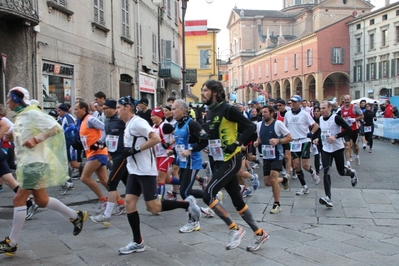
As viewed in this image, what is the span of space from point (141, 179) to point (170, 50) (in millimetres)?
22748

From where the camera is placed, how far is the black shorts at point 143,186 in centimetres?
499

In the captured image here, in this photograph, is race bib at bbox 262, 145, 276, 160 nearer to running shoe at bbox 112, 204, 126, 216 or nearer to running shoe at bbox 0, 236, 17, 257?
running shoe at bbox 112, 204, 126, 216

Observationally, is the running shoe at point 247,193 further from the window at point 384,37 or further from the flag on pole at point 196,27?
the window at point 384,37

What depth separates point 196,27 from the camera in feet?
65.8

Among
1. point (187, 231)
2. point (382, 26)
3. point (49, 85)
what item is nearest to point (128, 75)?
point (49, 85)

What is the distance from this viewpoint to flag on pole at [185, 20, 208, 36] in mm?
20031

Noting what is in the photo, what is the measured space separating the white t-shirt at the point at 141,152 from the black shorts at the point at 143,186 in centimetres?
5

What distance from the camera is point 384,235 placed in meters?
5.65

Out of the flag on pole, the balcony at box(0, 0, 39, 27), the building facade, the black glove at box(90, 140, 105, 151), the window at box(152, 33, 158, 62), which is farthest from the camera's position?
the building facade

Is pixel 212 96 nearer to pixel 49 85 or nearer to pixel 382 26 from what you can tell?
pixel 49 85

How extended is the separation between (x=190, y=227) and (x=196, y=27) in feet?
50.7

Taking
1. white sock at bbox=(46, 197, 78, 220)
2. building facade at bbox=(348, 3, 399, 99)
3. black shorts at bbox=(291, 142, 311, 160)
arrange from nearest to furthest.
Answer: white sock at bbox=(46, 197, 78, 220)
black shorts at bbox=(291, 142, 311, 160)
building facade at bbox=(348, 3, 399, 99)

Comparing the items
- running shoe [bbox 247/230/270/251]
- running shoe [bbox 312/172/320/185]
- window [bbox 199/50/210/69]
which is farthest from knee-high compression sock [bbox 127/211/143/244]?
window [bbox 199/50/210/69]

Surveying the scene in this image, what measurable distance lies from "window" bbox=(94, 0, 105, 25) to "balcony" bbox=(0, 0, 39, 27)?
14.2 feet
